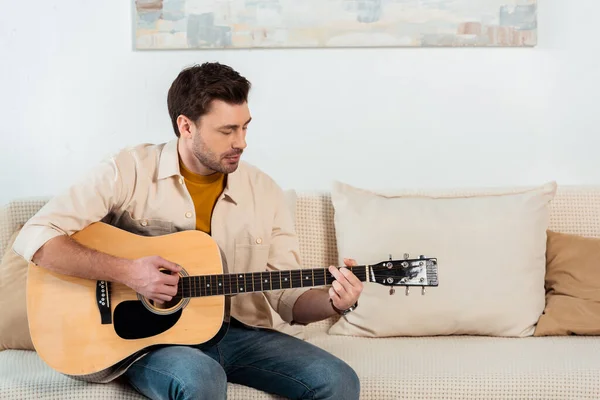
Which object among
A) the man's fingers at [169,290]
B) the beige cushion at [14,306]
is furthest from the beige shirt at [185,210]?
the beige cushion at [14,306]

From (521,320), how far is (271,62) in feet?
4.00

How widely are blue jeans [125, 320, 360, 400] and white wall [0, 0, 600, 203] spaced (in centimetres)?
100

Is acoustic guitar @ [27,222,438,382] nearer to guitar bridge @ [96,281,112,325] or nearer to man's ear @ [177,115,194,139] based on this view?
guitar bridge @ [96,281,112,325]

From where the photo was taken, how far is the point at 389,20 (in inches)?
114

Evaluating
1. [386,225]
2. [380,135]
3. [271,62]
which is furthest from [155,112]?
[386,225]

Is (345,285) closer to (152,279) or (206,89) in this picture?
(152,279)

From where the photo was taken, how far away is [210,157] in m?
2.10

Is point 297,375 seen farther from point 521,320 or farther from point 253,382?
point 521,320

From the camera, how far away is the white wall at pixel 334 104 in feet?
9.55

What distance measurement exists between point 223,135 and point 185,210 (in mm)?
215

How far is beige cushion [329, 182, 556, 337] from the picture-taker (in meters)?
2.34

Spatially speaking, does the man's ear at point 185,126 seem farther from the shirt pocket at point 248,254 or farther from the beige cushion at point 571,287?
the beige cushion at point 571,287

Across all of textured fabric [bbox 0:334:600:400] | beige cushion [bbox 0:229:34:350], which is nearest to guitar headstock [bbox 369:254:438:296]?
textured fabric [bbox 0:334:600:400]

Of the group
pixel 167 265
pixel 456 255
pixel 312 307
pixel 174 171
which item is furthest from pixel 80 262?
pixel 456 255
